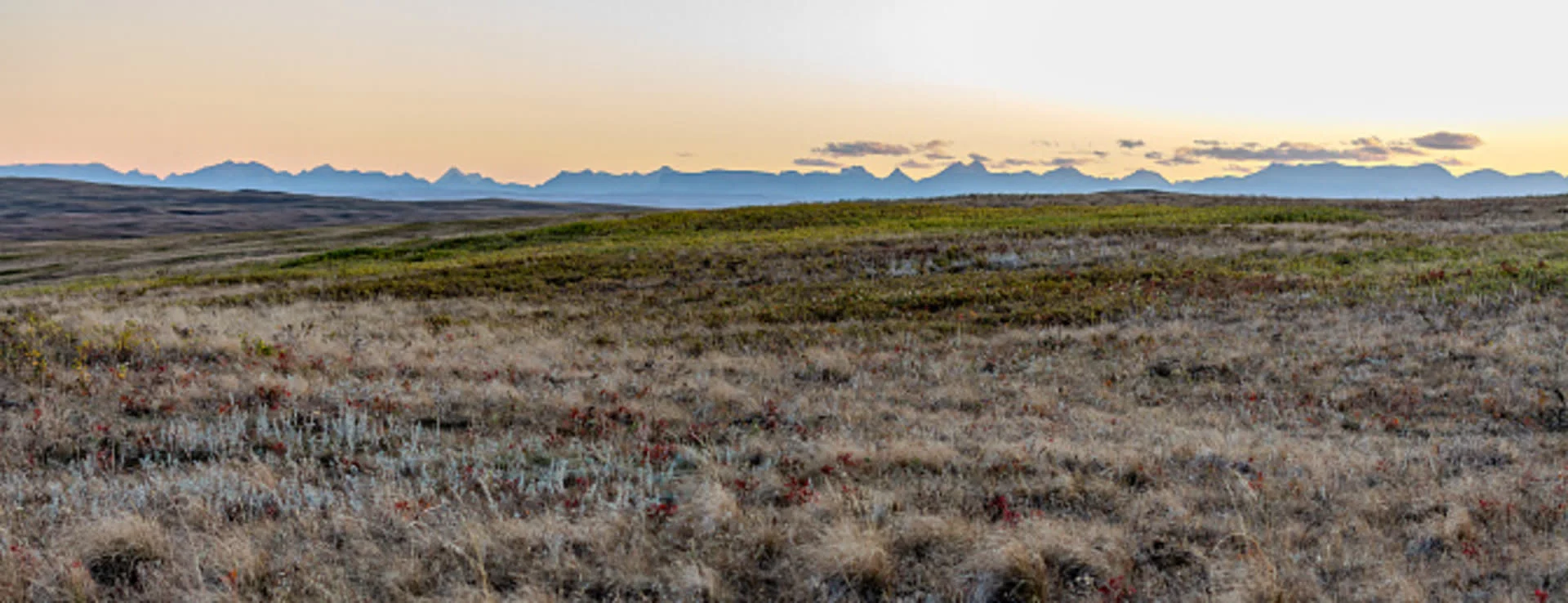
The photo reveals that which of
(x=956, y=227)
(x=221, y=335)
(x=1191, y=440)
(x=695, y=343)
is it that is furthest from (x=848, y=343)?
(x=956, y=227)

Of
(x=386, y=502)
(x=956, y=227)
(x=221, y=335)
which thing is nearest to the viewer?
(x=386, y=502)

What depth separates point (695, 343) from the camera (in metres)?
15.6

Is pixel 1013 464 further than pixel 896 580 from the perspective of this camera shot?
Yes

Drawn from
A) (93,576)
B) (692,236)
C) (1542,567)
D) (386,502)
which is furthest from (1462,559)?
(692,236)

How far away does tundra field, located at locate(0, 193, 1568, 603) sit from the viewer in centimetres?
507

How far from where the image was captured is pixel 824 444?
802 centimetres

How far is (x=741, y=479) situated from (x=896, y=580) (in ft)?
7.06

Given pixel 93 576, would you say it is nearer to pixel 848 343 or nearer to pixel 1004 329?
pixel 848 343

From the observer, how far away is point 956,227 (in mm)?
40969

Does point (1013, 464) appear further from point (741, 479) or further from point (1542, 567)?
point (1542, 567)

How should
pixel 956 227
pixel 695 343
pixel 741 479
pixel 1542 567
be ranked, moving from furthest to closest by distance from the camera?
pixel 956 227 < pixel 695 343 < pixel 741 479 < pixel 1542 567

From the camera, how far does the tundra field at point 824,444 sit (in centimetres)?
507

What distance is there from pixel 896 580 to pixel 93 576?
4994 mm

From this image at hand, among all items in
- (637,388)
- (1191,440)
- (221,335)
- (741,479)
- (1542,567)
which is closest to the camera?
(1542,567)
